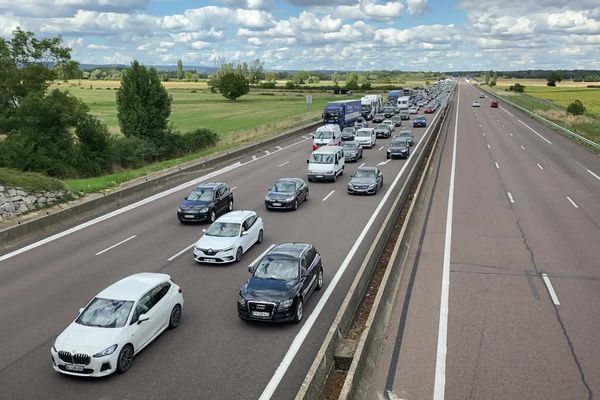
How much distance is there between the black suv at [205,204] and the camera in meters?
22.2

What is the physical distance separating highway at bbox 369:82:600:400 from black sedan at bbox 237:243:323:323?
2243mm

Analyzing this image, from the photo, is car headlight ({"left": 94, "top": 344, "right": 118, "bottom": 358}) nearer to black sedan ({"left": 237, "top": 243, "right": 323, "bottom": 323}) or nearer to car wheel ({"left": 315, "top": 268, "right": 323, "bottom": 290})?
black sedan ({"left": 237, "top": 243, "right": 323, "bottom": 323})

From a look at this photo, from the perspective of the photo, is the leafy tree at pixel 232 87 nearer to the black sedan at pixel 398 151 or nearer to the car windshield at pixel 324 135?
the car windshield at pixel 324 135

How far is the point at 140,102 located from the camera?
48812 millimetres

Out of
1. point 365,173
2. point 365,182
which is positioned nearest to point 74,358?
point 365,182

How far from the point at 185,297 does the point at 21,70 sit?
3222cm

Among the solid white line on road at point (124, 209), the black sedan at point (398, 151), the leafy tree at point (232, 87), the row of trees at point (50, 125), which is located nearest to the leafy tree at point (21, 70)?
the row of trees at point (50, 125)

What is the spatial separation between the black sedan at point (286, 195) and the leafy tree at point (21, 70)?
2235cm

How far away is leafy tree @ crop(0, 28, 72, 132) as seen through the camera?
38.6 metres

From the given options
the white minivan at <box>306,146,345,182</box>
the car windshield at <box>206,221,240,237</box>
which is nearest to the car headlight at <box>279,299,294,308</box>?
the car windshield at <box>206,221,240,237</box>

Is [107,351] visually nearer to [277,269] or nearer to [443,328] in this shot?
[277,269]

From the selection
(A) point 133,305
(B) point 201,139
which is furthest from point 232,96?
(A) point 133,305

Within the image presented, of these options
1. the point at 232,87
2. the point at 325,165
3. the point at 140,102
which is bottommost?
the point at 325,165

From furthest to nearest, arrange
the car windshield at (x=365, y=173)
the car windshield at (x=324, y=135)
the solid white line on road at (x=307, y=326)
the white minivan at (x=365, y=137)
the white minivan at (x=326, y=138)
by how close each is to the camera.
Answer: the white minivan at (x=365, y=137) < the car windshield at (x=324, y=135) < the white minivan at (x=326, y=138) < the car windshield at (x=365, y=173) < the solid white line on road at (x=307, y=326)
